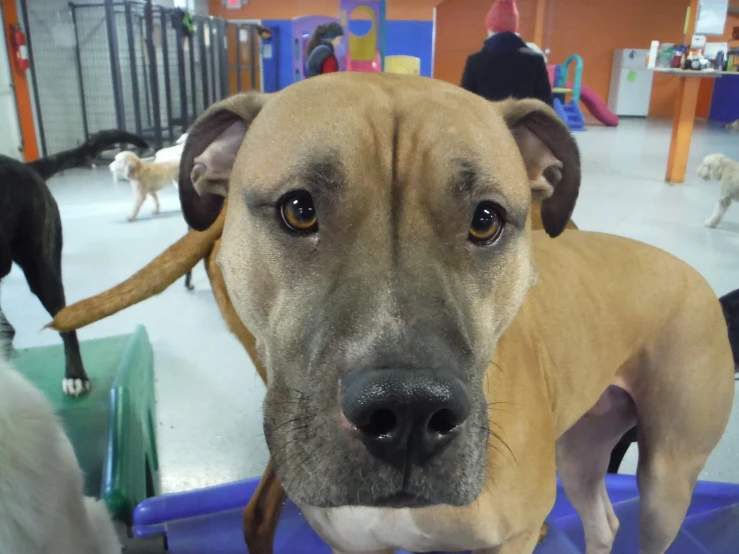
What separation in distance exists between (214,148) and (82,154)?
159 cm

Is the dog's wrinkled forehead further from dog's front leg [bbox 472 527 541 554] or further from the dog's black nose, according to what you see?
dog's front leg [bbox 472 527 541 554]

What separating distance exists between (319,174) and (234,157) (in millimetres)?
338

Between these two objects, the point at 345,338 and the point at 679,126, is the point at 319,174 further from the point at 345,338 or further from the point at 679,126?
the point at 679,126

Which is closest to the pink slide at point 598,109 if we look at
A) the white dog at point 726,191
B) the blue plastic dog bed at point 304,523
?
the white dog at point 726,191

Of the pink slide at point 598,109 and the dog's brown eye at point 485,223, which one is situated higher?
the dog's brown eye at point 485,223

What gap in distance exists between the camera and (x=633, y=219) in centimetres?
505

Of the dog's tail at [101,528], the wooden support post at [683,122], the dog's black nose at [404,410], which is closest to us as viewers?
the dog's black nose at [404,410]

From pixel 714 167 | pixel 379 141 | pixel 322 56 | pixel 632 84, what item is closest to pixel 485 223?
pixel 379 141

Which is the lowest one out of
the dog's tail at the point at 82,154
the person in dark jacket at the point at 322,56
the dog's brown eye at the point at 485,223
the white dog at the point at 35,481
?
the white dog at the point at 35,481

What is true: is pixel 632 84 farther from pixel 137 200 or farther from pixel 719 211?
pixel 137 200

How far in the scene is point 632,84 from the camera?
46.1 feet

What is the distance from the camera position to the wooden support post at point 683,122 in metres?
6.37

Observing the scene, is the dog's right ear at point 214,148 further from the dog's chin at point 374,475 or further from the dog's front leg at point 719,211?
the dog's front leg at point 719,211

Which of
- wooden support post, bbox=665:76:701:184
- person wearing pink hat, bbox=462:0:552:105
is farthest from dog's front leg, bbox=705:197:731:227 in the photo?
person wearing pink hat, bbox=462:0:552:105
